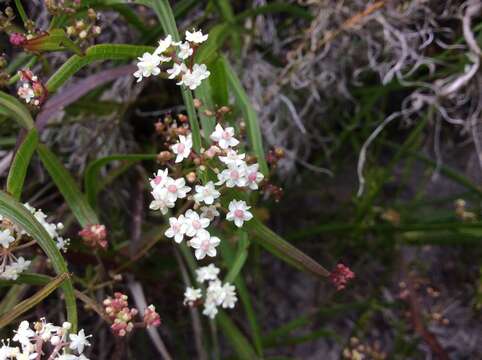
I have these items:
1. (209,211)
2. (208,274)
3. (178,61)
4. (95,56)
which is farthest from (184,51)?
(208,274)

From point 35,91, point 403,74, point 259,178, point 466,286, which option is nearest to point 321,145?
point 403,74

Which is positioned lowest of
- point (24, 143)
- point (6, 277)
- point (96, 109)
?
point (6, 277)

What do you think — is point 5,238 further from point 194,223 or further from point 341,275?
point 341,275

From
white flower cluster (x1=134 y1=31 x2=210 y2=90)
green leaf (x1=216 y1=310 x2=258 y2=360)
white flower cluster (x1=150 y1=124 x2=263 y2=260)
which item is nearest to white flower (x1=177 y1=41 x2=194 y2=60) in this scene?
white flower cluster (x1=134 y1=31 x2=210 y2=90)

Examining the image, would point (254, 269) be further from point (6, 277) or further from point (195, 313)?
point (6, 277)

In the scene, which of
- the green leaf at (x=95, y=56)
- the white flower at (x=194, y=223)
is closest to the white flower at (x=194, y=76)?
the green leaf at (x=95, y=56)

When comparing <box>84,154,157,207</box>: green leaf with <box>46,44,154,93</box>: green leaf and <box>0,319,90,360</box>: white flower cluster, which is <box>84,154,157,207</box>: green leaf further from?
<box>0,319,90,360</box>: white flower cluster

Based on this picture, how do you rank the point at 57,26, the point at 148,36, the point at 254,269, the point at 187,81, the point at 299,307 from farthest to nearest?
the point at 299,307
the point at 254,269
the point at 148,36
the point at 57,26
the point at 187,81
